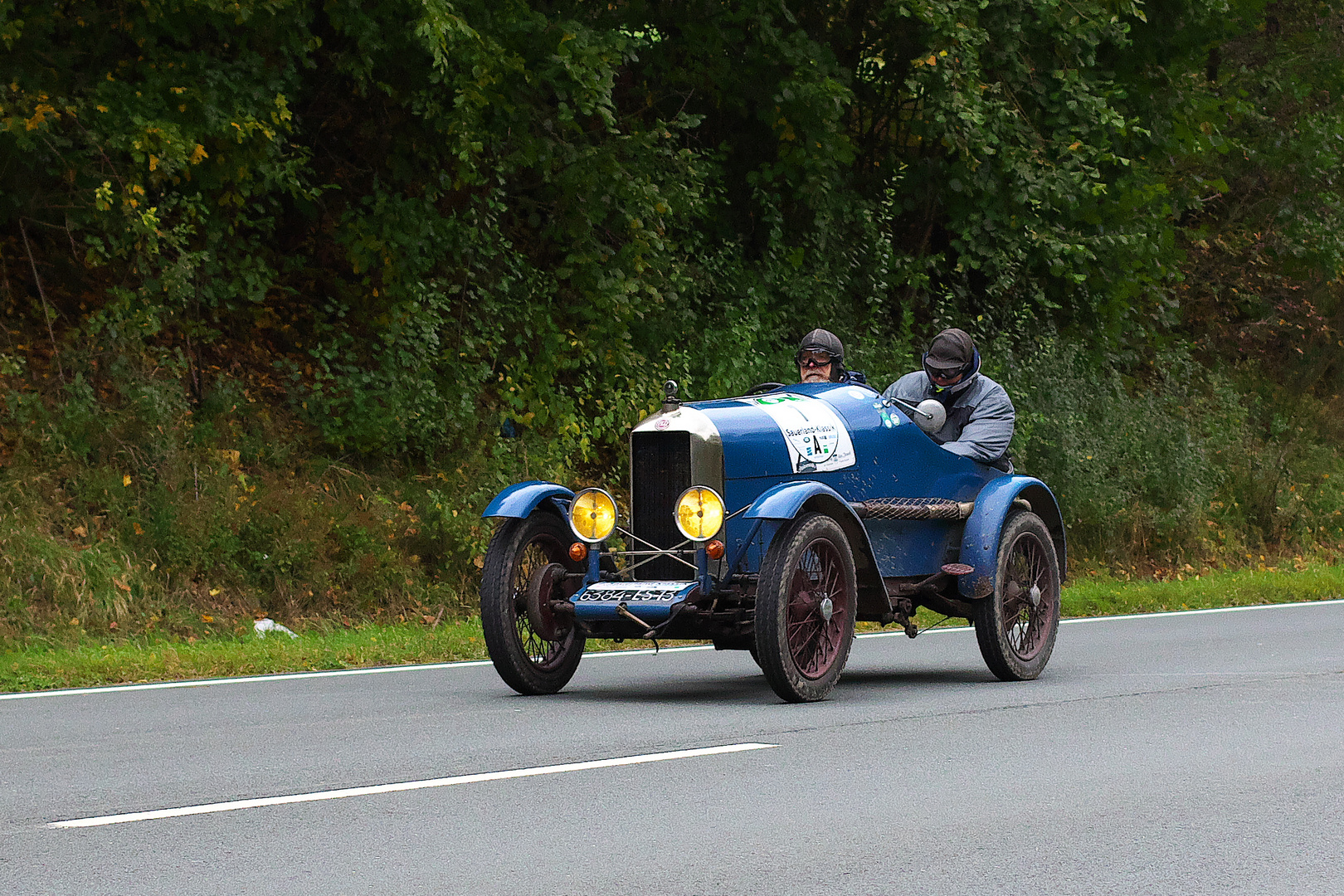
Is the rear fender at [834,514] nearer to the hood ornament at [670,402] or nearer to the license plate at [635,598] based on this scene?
the license plate at [635,598]

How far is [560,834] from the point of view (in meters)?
6.23

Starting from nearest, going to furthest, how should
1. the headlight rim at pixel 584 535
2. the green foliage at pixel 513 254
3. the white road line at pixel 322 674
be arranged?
1. the headlight rim at pixel 584 535
2. the white road line at pixel 322 674
3. the green foliage at pixel 513 254

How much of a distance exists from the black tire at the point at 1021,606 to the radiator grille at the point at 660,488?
2027 mm

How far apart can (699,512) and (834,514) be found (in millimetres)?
884

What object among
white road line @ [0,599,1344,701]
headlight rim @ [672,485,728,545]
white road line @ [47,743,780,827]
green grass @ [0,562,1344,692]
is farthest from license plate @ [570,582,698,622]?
green grass @ [0,562,1344,692]

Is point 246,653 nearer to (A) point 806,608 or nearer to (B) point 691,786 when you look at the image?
(A) point 806,608

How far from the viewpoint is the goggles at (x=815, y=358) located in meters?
11.3

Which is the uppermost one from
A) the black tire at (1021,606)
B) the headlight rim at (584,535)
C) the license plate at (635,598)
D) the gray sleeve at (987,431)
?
the gray sleeve at (987,431)

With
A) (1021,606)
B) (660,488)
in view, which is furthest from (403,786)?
(1021,606)

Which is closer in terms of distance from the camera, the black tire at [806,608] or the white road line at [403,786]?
the white road line at [403,786]

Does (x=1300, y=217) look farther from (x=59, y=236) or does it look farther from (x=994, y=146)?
(x=59, y=236)

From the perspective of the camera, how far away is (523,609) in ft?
33.3

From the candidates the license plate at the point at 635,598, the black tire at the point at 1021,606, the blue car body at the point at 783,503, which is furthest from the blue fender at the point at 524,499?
the black tire at the point at 1021,606

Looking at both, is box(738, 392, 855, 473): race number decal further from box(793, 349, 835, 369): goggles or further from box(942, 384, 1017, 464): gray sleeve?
box(942, 384, 1017, 464): gray sleeve
